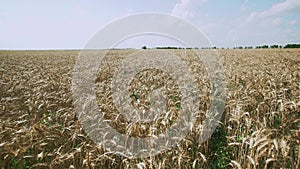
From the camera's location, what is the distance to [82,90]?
8.55 meters

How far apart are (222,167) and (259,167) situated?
59 cm

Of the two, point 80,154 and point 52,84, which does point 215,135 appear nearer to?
point 80,154

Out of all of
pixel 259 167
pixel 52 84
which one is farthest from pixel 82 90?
pixel 259 167

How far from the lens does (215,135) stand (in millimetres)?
5094

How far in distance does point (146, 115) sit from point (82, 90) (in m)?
3.71

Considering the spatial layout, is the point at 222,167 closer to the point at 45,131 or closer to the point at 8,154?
the point at 45,131

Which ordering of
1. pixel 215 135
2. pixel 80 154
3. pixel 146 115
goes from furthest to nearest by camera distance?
pixel 146 115 → pixel 215 135 → pixel 80 154

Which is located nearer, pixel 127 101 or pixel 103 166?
pixel 103 166

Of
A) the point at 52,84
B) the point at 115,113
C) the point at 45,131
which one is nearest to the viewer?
the point at 45,131

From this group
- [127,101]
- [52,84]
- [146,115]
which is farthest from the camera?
[52,84]

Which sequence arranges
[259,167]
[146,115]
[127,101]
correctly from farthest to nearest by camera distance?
[127,101] < [146,115] < [259,167]

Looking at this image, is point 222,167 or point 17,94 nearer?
point 222,167

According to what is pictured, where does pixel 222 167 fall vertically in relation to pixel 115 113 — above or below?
below

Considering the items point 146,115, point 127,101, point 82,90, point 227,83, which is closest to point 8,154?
point 146,115
